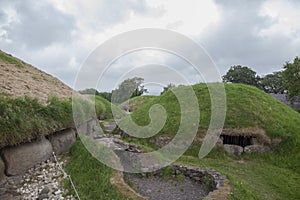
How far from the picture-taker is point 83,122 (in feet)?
25.7

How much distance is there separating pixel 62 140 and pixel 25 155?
144 centimetres

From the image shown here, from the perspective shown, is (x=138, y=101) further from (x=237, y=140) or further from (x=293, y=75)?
(x=237, y=140)

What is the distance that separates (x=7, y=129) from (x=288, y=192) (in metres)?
7.55

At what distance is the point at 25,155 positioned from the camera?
5156 mm

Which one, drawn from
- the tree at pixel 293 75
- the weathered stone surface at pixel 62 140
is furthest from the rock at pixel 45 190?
the tree at pixel 293 75

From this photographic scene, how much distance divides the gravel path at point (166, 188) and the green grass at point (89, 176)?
35.7 inches

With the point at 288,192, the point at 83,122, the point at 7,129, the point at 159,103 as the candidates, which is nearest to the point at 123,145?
the point at 83,122

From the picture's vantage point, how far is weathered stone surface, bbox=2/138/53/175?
4.78m

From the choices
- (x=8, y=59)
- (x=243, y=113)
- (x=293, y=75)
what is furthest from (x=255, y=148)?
(x=293, y=75)

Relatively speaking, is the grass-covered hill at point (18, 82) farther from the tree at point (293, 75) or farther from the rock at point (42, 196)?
the tree at point (293, 75)

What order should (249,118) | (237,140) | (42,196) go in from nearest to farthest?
1. (42,196)
2. (237,140)
3. (249,118)

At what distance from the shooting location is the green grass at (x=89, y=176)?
4973 millimetres

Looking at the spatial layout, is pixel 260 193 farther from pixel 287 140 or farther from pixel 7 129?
pixel 7 129

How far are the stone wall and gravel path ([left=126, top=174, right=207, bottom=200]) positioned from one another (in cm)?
204
